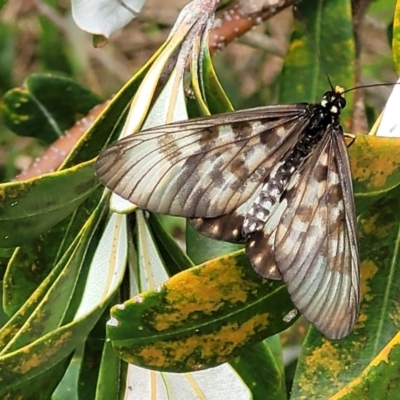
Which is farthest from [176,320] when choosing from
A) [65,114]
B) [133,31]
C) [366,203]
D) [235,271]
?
[133,31]

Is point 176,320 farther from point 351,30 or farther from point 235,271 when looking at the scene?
point 351,30

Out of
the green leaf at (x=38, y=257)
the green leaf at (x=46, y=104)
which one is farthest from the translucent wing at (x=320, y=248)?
the green leaf at (x=46, y=104)

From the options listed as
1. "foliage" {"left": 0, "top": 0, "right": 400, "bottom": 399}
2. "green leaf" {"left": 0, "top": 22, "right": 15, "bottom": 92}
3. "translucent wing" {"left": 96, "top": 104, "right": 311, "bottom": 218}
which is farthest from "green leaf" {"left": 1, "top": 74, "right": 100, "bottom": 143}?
"translucent wing" {"left": 96, "top": 104, "right": 311, "bottom": 218}

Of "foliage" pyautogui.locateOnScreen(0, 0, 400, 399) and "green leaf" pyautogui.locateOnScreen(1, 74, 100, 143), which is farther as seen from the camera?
"green leaf" pyautogui.locateOnScreen(1, 74, 100, 143)

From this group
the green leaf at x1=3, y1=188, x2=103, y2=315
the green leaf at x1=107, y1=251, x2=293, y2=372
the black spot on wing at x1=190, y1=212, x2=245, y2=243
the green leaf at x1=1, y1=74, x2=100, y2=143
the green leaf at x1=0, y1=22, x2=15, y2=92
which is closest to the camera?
Answer: the green leaf at x1=107, y1=251, x2=293, y2=372

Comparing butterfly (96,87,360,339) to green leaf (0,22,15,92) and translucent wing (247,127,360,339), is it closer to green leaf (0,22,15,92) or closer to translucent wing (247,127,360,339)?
translucent wing (247,127,360,339)

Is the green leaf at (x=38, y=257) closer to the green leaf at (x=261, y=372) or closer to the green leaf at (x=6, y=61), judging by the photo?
the green leaf at (x=261, y=372)
